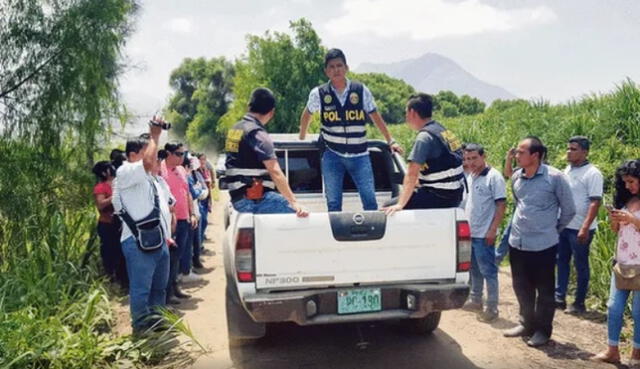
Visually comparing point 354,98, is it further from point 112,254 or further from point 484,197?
point 112,254

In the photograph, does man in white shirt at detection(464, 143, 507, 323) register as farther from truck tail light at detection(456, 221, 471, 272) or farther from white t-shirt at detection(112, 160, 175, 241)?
white t-shirt at detection(112, 160, 175, 241)

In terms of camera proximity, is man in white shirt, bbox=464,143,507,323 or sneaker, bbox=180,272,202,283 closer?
man in white shirt, bbox=464,143,507,323

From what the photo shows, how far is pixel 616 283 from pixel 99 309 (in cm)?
452

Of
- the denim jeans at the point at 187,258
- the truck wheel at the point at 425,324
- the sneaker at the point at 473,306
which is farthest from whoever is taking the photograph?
the denim jeans at the point at 187,258

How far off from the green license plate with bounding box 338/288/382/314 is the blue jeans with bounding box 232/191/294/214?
883 millimetres

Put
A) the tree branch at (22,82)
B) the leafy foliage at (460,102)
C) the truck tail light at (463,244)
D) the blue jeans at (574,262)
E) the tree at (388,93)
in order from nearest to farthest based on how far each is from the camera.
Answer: the truck tail light at (463,244) → the blue jeans at (574,262) → the tree branch at (22,82) → the tree at (388,93) → the leafy foliage at (460,102)

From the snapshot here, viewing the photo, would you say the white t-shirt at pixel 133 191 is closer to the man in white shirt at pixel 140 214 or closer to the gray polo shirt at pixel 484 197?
the man in white shirt at pixel 140 214

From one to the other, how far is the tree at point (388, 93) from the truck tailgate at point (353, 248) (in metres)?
66.8

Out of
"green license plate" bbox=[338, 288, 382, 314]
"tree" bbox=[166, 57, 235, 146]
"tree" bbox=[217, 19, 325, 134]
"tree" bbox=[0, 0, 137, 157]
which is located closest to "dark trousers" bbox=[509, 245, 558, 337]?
"green license plate" bbox=[338, 288, 382, 314]

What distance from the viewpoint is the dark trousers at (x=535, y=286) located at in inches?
181

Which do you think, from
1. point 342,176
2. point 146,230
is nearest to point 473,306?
point 342,176

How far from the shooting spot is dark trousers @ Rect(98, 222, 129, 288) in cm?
630

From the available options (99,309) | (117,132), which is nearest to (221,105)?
(117,132)

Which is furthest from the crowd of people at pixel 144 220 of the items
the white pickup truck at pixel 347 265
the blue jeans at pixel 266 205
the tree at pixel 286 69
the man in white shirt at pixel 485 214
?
the tree at pixel 286 69
